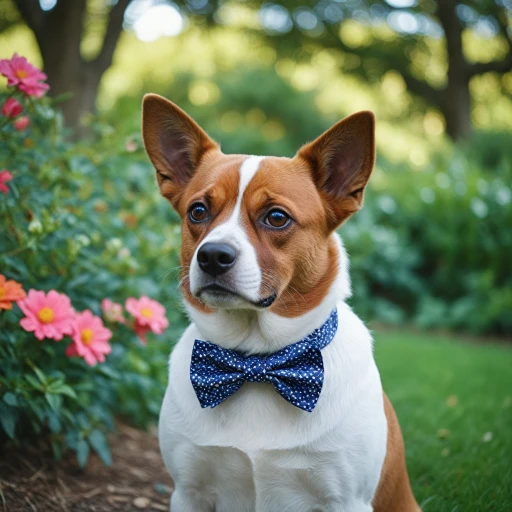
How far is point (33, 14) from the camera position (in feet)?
17.2

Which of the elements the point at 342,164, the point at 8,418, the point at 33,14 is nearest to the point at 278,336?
the point at 342,164

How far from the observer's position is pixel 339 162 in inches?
109

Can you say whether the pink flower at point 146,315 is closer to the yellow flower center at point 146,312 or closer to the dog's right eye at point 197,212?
the yellow flower center at point 146,312

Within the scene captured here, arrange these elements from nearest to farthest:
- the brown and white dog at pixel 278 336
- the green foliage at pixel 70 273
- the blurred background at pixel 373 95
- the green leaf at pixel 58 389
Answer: the brown and white dog at pixel 278 336 → the green leaf at pixel 58 389 → the green foliage at pixel 70 273 → the blurred background at pixel 373 95

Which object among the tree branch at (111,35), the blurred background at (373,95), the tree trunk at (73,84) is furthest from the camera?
the blurred background at (373,95)

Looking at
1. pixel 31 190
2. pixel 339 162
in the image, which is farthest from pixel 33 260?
pixel 339 162

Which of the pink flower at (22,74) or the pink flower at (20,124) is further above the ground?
the pink flower at (22,74)

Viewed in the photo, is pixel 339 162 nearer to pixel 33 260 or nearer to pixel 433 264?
pixel 33 260

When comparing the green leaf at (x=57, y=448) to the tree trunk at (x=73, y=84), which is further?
the tree trunk at (x=73, y=84)

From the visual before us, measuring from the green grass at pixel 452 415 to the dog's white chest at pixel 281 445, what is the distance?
1032 mm

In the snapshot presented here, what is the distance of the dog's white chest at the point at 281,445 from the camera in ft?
8.02

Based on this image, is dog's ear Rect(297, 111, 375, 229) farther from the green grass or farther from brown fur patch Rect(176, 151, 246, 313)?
the green grass

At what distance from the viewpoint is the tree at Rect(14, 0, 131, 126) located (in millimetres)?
5160

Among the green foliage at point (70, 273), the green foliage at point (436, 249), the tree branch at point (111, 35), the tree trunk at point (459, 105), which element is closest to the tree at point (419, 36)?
the tree trunk at point (459, 105)
